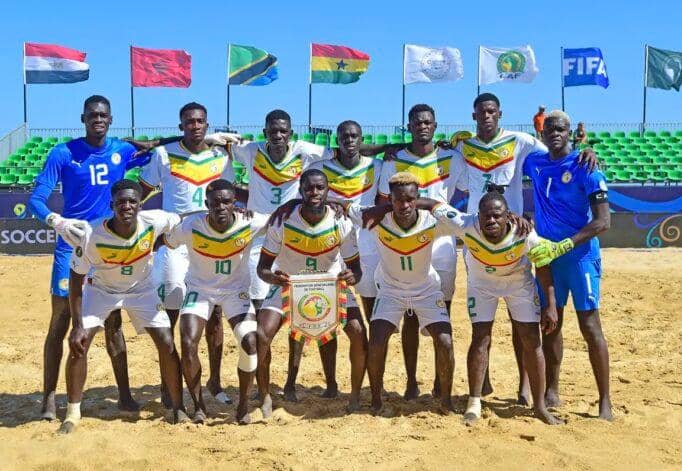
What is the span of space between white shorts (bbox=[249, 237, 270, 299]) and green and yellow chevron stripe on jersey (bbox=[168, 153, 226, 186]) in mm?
797

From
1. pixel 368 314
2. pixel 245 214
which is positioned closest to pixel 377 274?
pixel 368 314

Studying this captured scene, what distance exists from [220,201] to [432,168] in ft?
7.05

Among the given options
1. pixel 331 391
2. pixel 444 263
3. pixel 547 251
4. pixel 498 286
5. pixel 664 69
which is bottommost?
pixel 331 391

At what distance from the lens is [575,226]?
6398 mm

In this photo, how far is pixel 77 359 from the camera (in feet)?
20.2

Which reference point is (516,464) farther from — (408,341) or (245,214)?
(245,214)

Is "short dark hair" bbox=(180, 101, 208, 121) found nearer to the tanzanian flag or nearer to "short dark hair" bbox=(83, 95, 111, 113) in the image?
"short dark hair" bbox=(83, 95, 111, 113)

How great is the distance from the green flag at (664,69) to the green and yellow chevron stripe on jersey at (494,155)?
95.8 feet

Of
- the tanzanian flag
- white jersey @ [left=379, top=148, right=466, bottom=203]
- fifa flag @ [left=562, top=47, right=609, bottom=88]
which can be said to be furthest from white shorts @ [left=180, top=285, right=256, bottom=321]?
fifa flag @ [left=562, top=47, right=609, bottom=88]

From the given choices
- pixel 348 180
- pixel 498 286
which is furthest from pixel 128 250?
pixel 498 286

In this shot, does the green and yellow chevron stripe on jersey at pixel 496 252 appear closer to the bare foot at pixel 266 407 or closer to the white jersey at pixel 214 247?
the white jersey at pixel 214 247

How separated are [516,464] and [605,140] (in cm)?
2767

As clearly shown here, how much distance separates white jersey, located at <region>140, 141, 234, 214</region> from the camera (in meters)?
7.14

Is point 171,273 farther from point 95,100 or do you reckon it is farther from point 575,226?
point 575,226
